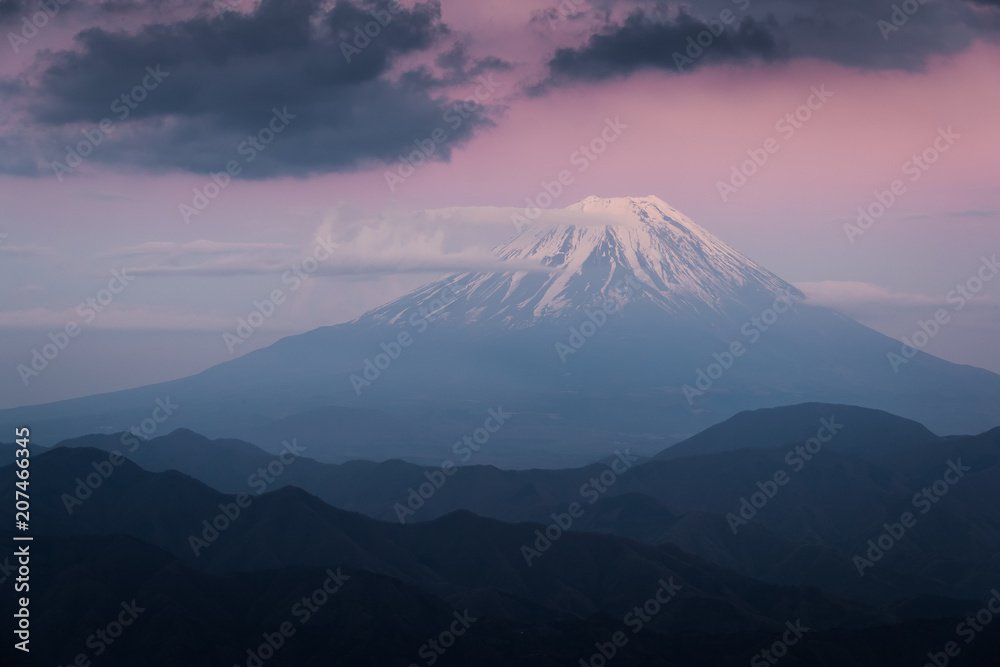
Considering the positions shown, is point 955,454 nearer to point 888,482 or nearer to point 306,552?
point 888,482

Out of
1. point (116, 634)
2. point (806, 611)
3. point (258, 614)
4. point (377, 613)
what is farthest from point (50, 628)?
point (806, 611)

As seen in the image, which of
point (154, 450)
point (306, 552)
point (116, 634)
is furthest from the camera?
point (154, 450)

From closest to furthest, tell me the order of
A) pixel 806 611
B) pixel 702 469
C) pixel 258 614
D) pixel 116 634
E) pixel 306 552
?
pixel 116 634 < pixel 258 614 < pixel 806 611 < pixel 306 552 < pixel 702 469

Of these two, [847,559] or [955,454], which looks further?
[955,454]

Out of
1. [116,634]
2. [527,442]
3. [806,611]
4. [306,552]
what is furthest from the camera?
[527,442]

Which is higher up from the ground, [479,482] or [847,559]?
[847,559]

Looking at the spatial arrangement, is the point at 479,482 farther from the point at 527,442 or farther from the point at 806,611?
the point at 527,442

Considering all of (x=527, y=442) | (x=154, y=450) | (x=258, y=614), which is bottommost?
(x=527, y=442)

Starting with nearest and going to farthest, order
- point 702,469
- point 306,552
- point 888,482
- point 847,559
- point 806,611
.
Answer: point 806,611
point 306,552
point 847,559
point 888,482
point 702,469

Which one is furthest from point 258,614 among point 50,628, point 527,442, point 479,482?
point 527,442
